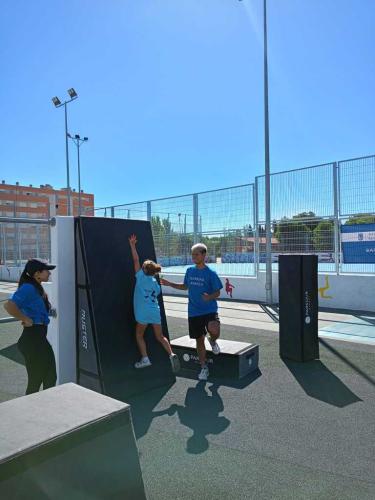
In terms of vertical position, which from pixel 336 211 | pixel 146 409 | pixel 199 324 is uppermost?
pixel 336 211

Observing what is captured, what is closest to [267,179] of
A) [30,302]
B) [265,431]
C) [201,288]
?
[201,288]

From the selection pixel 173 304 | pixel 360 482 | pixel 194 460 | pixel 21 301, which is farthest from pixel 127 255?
pixel 173 304

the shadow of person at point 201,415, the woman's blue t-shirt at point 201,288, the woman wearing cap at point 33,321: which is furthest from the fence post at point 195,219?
the woman wearing cap at point 33,321

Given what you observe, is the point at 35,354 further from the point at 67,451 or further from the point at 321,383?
the point at 321,383

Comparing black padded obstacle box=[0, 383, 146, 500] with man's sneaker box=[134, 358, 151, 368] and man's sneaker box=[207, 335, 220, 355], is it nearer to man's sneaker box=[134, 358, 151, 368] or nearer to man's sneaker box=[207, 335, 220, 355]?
man's sneaker box=[134, 358, 151, 368]

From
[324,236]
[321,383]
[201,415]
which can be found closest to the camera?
[201,415]

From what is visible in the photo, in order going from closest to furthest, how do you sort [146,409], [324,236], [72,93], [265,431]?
[265,431], [146,409], [324,236], [72,93]

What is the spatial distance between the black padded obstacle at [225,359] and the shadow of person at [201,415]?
1.15 ft

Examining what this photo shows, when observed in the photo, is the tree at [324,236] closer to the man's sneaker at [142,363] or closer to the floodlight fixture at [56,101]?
the man's sneaker at [142,363]

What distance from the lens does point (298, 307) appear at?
657cm

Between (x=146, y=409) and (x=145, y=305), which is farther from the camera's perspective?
(x=145, y=305)

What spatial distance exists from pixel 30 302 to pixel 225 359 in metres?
2.80

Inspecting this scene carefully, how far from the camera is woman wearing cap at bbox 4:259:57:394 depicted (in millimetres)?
4008

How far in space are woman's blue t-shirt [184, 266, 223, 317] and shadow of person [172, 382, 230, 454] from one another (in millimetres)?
986
